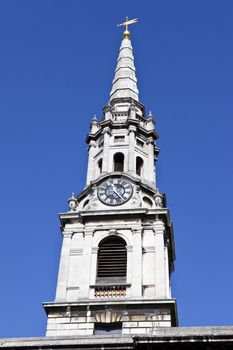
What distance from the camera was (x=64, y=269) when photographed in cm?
3956

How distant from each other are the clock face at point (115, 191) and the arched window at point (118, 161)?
287 centimetres

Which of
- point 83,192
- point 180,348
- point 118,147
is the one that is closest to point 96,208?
point 83,192

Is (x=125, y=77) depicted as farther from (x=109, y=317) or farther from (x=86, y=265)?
(x=109, y=317)

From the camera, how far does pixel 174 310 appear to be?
122ft

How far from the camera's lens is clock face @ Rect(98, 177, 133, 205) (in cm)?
4203

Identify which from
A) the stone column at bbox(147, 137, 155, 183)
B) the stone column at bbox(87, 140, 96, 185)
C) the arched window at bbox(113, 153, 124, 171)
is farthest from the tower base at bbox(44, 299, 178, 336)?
the arched window at bbox(113, 153, 124, 171)

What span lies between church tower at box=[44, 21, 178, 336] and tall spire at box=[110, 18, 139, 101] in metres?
3.82

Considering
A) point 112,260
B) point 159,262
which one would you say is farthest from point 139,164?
point 159,262

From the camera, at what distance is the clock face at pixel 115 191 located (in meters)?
42.0

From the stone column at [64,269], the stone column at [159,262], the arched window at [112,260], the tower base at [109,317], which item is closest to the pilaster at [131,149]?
the stone column at [159,262]

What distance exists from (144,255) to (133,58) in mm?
20916

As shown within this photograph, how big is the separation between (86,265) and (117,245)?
2152mm

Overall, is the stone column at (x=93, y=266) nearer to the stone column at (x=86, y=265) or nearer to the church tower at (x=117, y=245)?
the church tower at (x=117, y=245)

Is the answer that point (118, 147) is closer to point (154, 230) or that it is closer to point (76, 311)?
point (154, 230)
